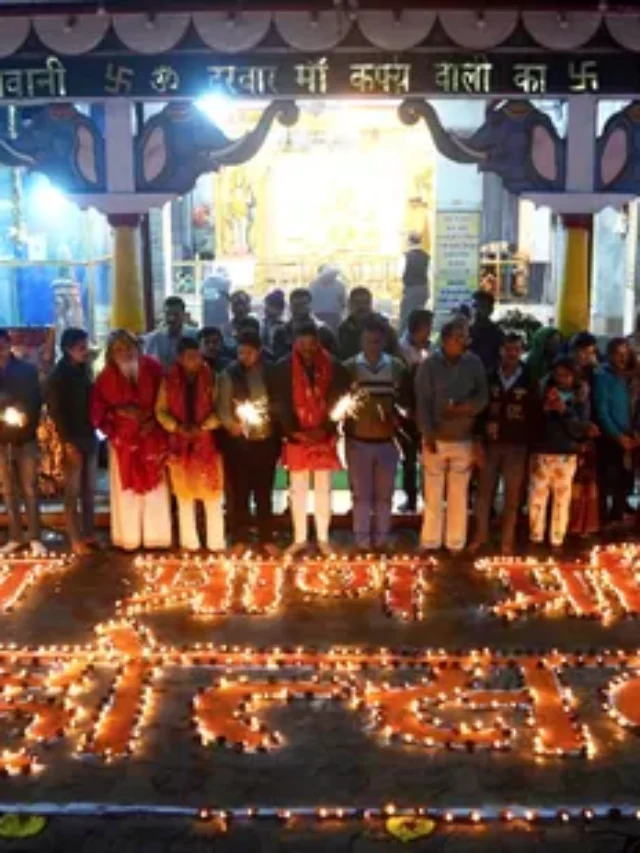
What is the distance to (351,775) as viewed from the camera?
19.7 feet

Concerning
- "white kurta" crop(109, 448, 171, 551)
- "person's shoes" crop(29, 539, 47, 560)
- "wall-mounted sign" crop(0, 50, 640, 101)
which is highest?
"wall-mounted sign" crop(0, 50, 640, 101)

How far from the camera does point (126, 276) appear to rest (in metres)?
11.3

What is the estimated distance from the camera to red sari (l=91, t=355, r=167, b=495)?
9.01 meters

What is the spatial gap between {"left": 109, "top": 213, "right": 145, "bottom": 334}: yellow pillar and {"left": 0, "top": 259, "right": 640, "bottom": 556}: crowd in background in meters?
1.98

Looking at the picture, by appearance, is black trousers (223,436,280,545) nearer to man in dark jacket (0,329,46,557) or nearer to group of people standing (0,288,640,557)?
group of people standing (0,288,640,557)

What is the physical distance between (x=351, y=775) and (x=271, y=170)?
44.9 ft

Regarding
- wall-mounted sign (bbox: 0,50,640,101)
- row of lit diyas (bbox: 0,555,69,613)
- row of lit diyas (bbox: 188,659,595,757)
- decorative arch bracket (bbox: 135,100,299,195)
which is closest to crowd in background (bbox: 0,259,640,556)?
row of lit diyas (bbox: 0,555,69,613)

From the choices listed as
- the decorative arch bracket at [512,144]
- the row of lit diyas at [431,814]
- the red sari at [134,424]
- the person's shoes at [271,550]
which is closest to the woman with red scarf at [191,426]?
the red sari at [134,424]

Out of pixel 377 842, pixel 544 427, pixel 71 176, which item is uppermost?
pixel 71 176

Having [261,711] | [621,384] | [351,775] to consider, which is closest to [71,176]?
[621,384]

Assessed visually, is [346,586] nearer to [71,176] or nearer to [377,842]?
[377,842]

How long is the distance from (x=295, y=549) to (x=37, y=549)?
200 cm

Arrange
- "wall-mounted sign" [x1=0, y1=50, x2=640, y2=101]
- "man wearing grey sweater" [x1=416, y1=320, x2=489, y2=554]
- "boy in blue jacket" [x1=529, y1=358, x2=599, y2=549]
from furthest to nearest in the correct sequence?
1. "wall-mounted sign" [x1=0, y1=50, x2=640, y2=101]
2. "boy in blue jacket" [x1=529, y1=358, x2=599, y2=549]
3. "man wearing grey sweater" [x1=416, y1=320, x2=489, y2=554]

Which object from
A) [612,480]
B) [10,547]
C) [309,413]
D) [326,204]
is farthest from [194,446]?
[326,204]
